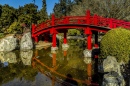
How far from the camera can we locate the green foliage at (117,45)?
1319 cm

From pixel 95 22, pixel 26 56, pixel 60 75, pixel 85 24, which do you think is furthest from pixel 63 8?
pixel 60 75

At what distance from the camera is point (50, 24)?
26.5 metres

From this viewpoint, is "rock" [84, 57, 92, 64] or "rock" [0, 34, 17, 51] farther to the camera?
"rock" [0, 34, 17, 51]

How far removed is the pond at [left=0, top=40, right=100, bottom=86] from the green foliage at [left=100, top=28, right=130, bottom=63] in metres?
2.16

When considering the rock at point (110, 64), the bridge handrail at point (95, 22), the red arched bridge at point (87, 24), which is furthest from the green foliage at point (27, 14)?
the rock at point (110, 64)

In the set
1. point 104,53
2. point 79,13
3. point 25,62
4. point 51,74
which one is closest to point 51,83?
point 51,74

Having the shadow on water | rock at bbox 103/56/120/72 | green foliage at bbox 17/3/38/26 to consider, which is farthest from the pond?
green foliage at bbox 17/3/38/26

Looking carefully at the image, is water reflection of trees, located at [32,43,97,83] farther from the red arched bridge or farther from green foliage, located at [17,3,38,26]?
green foliage, located at [17,3,38,26]

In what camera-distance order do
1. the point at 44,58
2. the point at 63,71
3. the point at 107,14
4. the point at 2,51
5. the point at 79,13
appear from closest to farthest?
the point at 63,71
the point at 44,58
the point at 2,51
the point at 107,14
the point at 79,13

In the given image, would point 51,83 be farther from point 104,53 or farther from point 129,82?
point 129,82

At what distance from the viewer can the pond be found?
14359 millimetres

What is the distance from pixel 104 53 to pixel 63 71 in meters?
4.24

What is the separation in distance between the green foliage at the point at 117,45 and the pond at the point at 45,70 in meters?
2.16

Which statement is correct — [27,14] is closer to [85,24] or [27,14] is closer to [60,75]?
[85,24]
